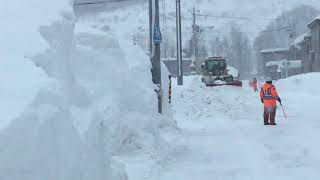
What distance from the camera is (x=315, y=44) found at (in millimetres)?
80188

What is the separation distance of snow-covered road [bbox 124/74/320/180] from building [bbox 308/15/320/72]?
5129 cm

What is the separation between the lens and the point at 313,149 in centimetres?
1502

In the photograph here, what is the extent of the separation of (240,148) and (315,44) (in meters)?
67.0

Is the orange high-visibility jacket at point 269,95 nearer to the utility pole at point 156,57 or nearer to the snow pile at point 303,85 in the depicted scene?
the utility pole at point 156,57

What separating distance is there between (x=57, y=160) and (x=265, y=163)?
304 inches

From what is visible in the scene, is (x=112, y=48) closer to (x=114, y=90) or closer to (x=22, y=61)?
(x=114, y=90)

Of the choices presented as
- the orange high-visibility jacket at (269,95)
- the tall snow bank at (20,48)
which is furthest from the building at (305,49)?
the tall snow bank at (20,48)

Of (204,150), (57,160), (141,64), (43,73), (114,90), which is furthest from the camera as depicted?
(141,64)

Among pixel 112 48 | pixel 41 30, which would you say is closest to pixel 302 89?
pixel 112 48

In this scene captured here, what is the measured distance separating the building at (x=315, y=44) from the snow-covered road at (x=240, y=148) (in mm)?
51293

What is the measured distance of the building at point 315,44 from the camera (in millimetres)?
77812

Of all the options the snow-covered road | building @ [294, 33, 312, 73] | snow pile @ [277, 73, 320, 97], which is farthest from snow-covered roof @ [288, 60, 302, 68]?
the snow-covered road

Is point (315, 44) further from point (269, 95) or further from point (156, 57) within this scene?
point (156, 57)

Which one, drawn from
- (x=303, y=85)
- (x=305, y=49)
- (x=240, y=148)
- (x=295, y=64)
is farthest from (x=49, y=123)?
(x=295, y=64)
